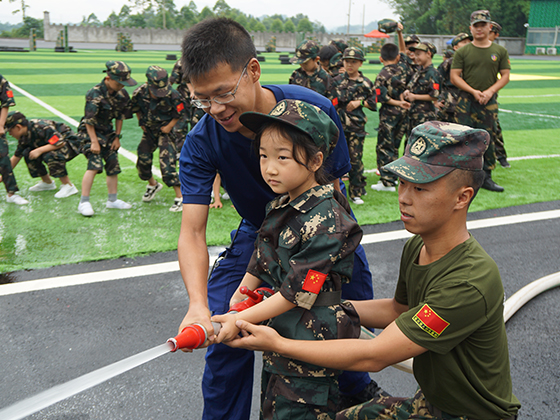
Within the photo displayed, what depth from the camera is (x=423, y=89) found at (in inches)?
371

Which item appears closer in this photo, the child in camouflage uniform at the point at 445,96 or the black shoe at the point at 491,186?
the black shoe at the point at 491,186

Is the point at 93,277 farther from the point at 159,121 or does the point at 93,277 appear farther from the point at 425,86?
the point at 425,86

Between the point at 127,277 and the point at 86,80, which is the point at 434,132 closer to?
the point at 127,277

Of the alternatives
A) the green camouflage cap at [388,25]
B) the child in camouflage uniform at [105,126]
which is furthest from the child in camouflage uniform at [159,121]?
the green camouflage cap at [388,25]

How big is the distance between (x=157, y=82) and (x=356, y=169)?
10.7 ft

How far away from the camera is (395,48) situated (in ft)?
32.4

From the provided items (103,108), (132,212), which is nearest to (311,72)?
(103,108)

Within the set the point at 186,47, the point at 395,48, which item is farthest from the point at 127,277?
the point at 395,48

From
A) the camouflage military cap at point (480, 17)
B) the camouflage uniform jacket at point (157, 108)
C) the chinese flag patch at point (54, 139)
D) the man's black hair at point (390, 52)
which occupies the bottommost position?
the chinese flag patch at point (54, 139)

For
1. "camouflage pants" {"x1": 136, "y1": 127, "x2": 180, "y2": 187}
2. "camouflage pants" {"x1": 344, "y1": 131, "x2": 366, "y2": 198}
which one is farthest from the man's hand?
"camouflage pants" {"x1": 344, "y1": 131, "x2": 366, "y2": 198}

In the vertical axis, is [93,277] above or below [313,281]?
below

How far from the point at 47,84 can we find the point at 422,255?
23509 millimetres

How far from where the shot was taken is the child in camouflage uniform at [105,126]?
7562mm

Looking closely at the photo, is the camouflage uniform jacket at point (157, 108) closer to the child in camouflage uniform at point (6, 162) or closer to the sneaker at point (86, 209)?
the sneaker at point (86, 209)
